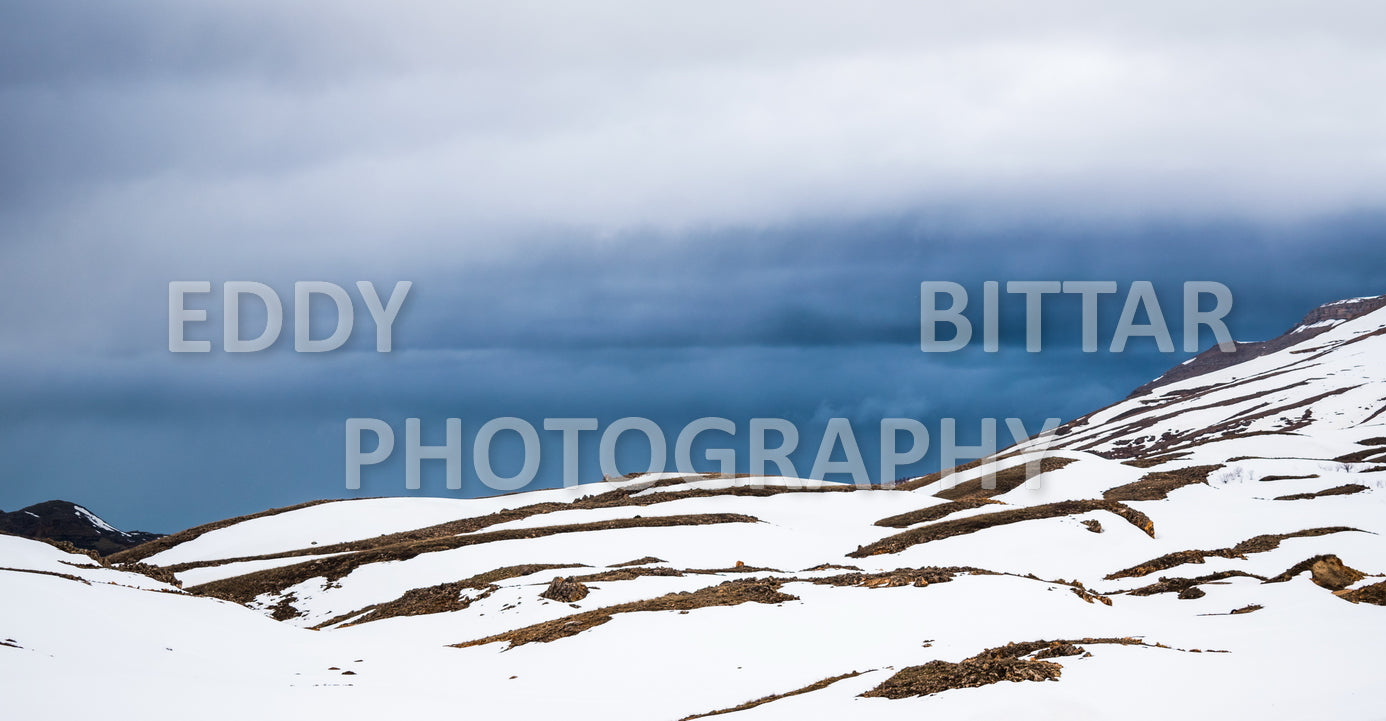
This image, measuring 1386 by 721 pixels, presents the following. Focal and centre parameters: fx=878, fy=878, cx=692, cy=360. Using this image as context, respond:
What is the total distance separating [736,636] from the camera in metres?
20.0

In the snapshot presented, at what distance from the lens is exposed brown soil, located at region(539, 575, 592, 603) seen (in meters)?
25.2

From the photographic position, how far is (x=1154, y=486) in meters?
49.6

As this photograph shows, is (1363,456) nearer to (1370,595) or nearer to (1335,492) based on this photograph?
(1335,492)

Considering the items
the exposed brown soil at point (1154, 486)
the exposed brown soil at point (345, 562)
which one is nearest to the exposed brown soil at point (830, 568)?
the exposed brown soil at point (345, 562)

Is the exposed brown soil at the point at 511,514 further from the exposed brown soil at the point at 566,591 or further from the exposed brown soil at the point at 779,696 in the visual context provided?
the exposed brown soil at the point at 779,696

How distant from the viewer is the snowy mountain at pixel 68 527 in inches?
3538

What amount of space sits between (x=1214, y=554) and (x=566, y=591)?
71.9ft

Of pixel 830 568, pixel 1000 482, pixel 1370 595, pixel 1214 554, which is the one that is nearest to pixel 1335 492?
pixel 1000 482

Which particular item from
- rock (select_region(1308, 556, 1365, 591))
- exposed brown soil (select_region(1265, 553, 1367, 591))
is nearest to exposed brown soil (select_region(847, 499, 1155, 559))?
exposed brown soil (select_region(1265, 553, 1367, 591))

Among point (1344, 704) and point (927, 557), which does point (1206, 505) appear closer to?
point (927, 557)

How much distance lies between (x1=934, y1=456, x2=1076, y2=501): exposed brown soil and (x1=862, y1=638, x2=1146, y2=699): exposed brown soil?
133ft

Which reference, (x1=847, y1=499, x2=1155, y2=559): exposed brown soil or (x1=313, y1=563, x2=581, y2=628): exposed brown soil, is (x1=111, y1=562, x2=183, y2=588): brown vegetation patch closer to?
(x1=313, y1=563, x2=581, y2=628): exposed brown soil

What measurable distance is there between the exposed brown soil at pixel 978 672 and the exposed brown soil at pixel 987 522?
1941 cm

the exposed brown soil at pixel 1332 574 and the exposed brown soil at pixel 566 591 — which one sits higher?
the exposed brown soil at pixel 1332 574
